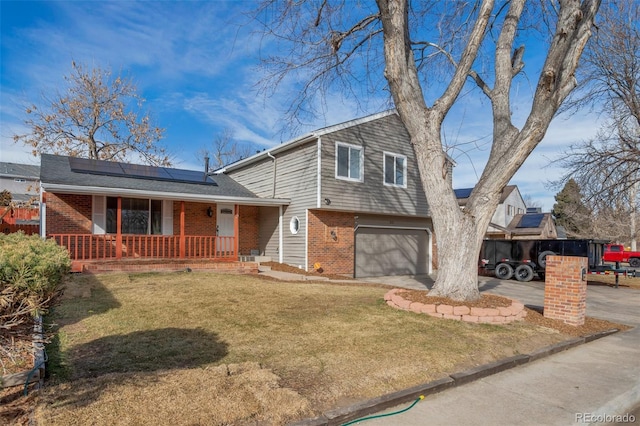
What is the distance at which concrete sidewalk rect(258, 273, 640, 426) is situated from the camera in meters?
3.37

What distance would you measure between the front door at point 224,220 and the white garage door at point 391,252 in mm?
5178

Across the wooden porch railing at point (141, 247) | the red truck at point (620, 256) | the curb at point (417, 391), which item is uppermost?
the wooden porch railing at point (141, 247)

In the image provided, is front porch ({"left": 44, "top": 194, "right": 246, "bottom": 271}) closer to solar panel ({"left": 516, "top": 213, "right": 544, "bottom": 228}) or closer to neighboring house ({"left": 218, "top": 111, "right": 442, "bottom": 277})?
neighboring house ({"left": 218, "top": 111, "right": 442, "bottom": 277})

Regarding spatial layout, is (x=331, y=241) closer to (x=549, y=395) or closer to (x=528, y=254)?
(x=528, y=254)

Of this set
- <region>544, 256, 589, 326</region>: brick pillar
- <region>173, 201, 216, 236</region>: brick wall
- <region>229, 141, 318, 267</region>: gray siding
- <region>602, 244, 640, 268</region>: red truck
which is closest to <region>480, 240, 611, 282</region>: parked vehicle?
<region>229, 141, 318, 267</region>: gray siding

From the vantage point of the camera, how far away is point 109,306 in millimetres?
6520

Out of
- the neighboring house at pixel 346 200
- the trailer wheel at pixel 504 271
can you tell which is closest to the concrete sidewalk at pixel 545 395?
the neighboring house at pixel 346 200

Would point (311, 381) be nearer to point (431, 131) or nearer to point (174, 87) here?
point (431, 131)

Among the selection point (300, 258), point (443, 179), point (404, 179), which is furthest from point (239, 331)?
point (404, 179)

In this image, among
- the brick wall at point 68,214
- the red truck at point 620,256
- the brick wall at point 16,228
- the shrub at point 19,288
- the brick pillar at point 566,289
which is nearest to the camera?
the shrub at point 19,288

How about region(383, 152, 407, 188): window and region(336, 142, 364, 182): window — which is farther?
region(383, 152, 407, 188): window

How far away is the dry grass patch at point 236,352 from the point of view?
10.2 ft

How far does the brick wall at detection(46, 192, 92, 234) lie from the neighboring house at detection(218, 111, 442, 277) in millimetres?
6527

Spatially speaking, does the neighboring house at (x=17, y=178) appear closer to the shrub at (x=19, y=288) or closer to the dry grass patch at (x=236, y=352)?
the dry grass patch at (x=236, y=352)
